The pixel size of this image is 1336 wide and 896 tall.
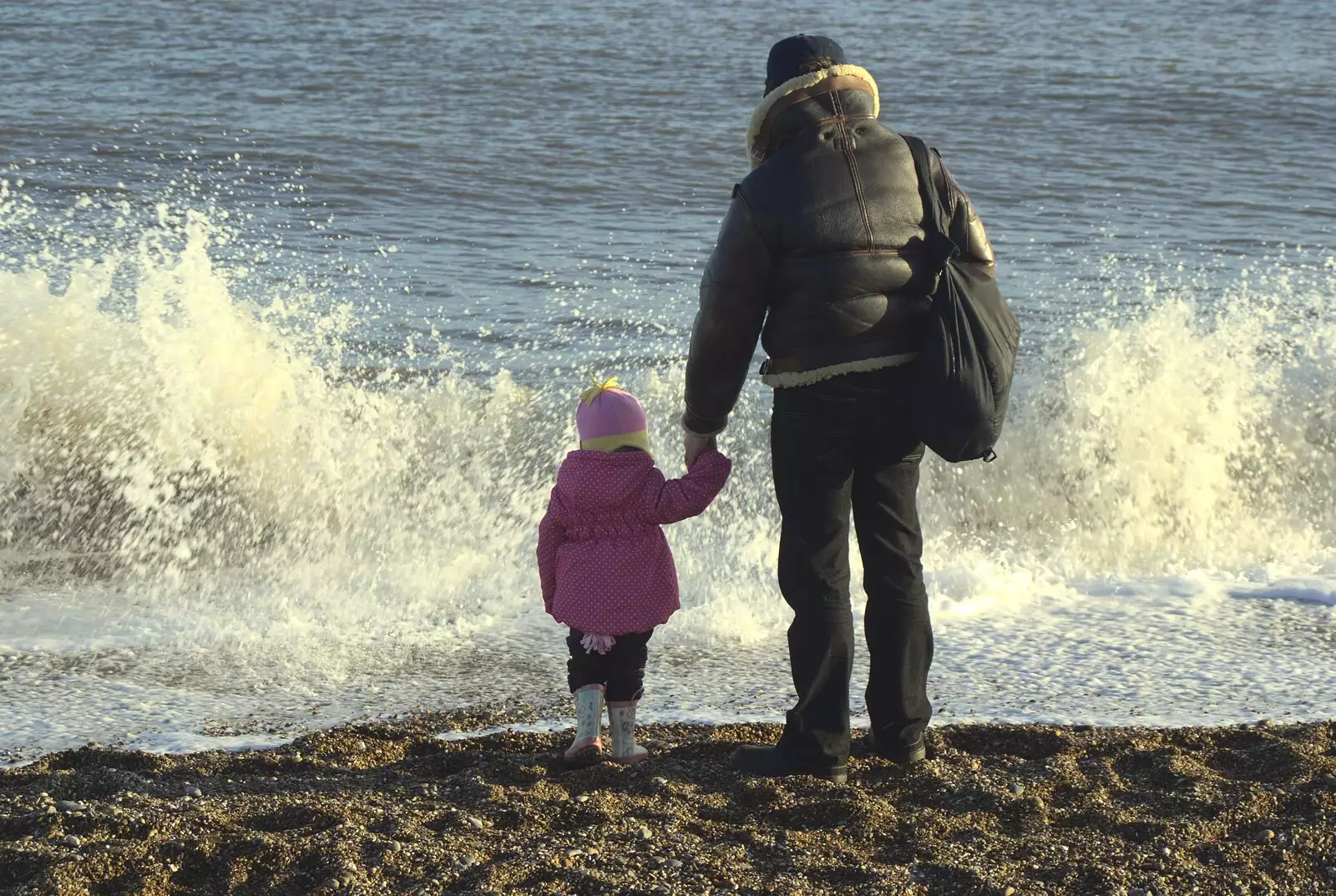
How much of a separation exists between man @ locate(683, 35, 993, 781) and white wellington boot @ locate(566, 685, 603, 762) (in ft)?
1.26

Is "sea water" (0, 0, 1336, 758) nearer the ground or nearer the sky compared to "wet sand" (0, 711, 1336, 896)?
nearer the sky

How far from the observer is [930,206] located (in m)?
3.34

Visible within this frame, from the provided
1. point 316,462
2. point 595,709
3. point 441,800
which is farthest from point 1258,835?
point 316,462

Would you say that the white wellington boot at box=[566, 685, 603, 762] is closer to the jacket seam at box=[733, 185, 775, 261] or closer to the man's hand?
the man's hand

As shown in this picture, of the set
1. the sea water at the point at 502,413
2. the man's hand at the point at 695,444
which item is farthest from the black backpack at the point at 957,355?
the sea water at the point at 502,413

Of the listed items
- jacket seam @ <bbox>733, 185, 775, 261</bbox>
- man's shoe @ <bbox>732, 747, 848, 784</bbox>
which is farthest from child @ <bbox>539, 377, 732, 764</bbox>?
jacket seam @ <bbox>733, 185, 775, 261</bbox>

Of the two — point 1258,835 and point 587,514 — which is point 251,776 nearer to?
point 587,514

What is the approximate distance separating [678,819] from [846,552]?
30.1 inches

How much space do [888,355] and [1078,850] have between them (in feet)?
3.69

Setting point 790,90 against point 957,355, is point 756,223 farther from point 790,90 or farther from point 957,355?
point 957,355

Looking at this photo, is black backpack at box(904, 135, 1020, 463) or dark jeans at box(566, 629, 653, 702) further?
dark jeans at box(566, 629, 653, 702)

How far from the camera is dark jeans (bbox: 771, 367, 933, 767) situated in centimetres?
336

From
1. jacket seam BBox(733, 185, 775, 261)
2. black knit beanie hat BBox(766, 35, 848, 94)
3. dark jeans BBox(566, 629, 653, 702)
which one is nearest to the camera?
jacket seam BBox(733, 185, 775, 261)

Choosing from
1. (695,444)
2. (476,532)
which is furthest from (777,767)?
(476,532)
